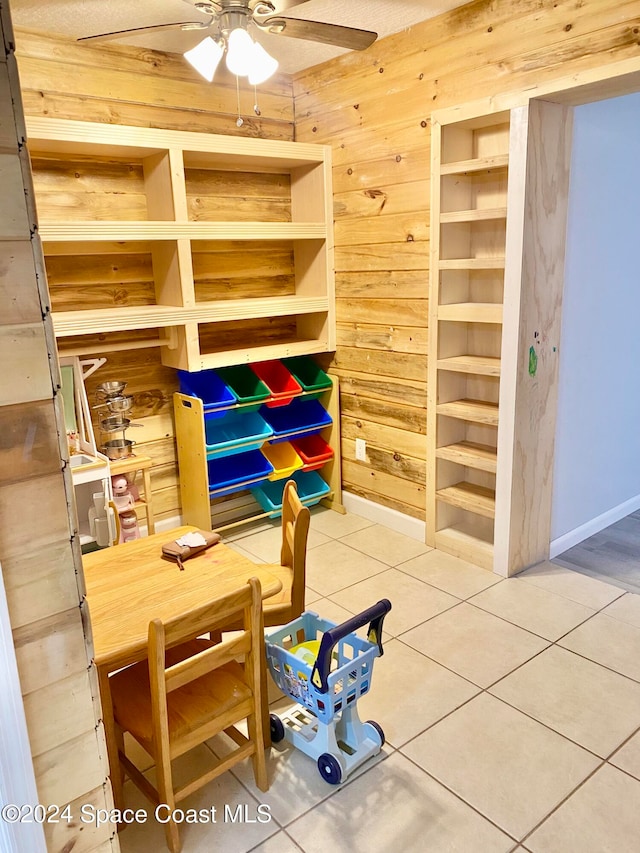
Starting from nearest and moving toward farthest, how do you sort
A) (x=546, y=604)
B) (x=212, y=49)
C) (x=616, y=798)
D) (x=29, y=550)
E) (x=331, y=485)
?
(x=29, y=550), (x=616, y=798), (x=212, y=49), (x=546, y=604), (x=331, y=485)

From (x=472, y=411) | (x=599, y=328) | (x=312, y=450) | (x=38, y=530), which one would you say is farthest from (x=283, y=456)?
(x=38, y=530)

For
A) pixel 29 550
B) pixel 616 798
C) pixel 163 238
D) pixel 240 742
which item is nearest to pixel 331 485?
pixel 163 238

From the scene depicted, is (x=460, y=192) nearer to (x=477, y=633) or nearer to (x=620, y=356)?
(x=620, y=356)

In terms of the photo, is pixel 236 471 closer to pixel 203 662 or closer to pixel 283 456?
pixel 283 456

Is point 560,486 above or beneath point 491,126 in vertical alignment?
beneath

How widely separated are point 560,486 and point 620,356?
83 centimetres

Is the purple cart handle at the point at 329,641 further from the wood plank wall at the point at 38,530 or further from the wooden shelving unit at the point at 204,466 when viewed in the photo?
the wooden shelving unit at the point at 204,466

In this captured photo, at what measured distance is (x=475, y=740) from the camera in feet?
6.70

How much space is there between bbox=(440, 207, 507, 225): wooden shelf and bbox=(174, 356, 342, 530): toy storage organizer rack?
1.23m

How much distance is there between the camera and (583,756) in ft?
6.45

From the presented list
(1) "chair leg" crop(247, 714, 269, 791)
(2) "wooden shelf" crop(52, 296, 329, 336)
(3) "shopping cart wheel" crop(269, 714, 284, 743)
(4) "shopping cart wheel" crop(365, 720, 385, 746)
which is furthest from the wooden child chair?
(2) "wooden shelf" crop(52, 296, 329, 336)

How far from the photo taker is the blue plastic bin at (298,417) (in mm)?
3783

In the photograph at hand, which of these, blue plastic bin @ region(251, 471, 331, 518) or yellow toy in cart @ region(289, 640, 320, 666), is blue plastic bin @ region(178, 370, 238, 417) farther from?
yellow toy in cart @ region(289, 640, 320, 666)

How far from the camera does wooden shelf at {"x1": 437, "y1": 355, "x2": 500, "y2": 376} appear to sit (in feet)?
9.66
